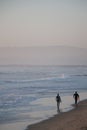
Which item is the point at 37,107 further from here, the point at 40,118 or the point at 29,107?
the point at 40,118

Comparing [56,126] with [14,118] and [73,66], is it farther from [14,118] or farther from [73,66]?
[73,66]

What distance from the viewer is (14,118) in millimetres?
9727

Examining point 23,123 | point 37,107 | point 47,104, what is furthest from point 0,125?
point 47,104

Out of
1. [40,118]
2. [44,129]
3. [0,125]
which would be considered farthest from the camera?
[40,118]

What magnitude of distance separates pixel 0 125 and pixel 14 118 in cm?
89

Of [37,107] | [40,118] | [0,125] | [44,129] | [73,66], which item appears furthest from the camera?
[73,66]

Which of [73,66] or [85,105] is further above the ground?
[73,66]

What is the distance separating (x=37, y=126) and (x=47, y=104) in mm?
3929

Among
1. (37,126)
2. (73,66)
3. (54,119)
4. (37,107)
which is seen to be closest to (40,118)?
(54,119)

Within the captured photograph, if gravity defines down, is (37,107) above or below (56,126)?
above

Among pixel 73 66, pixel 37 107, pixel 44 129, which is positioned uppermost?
pixel 73 66

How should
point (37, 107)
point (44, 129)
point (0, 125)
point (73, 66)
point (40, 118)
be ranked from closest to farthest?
point (44, 129)
point (0, 125)
point (40, 118)
point (37, 107)
point (73, 66)

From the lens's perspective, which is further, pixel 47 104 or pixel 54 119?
pixel 47 104

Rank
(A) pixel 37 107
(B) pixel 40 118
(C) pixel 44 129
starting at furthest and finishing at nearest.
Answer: (A) pixel 37 107
(B) pixel 40 118
(C) pixel 44 129
